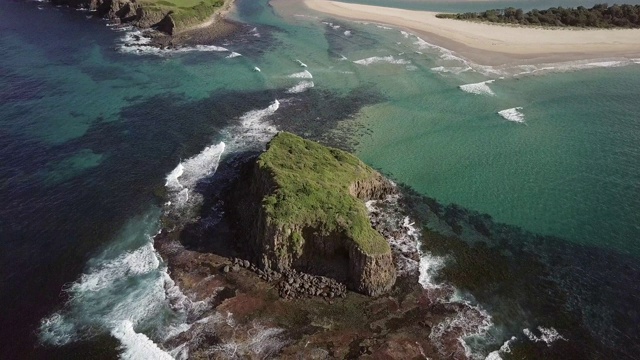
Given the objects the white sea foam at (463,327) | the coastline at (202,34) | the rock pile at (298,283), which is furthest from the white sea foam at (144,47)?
the white sea foam at (463,327)

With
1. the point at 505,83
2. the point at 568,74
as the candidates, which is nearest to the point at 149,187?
the point at 505,83

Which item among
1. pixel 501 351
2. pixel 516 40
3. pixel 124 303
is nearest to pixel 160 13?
pixel 516 40

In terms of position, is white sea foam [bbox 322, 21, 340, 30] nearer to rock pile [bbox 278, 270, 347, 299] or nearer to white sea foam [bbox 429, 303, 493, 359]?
rock pile [bbox 278, 270, 347, 299]

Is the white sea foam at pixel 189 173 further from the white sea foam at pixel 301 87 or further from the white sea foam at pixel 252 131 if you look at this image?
the white sea foam at pixel 301 87

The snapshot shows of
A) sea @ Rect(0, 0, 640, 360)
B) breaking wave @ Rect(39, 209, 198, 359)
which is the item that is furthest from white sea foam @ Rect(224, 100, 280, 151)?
breaking wave @ Rect(39, 209, 198, 359)

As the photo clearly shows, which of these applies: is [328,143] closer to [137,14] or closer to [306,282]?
[306,282]

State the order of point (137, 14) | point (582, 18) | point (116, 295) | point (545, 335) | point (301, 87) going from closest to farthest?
point (545, 335) < point (116, 295) < point (301, 87) < point (137, 14) < point (582, 18)
